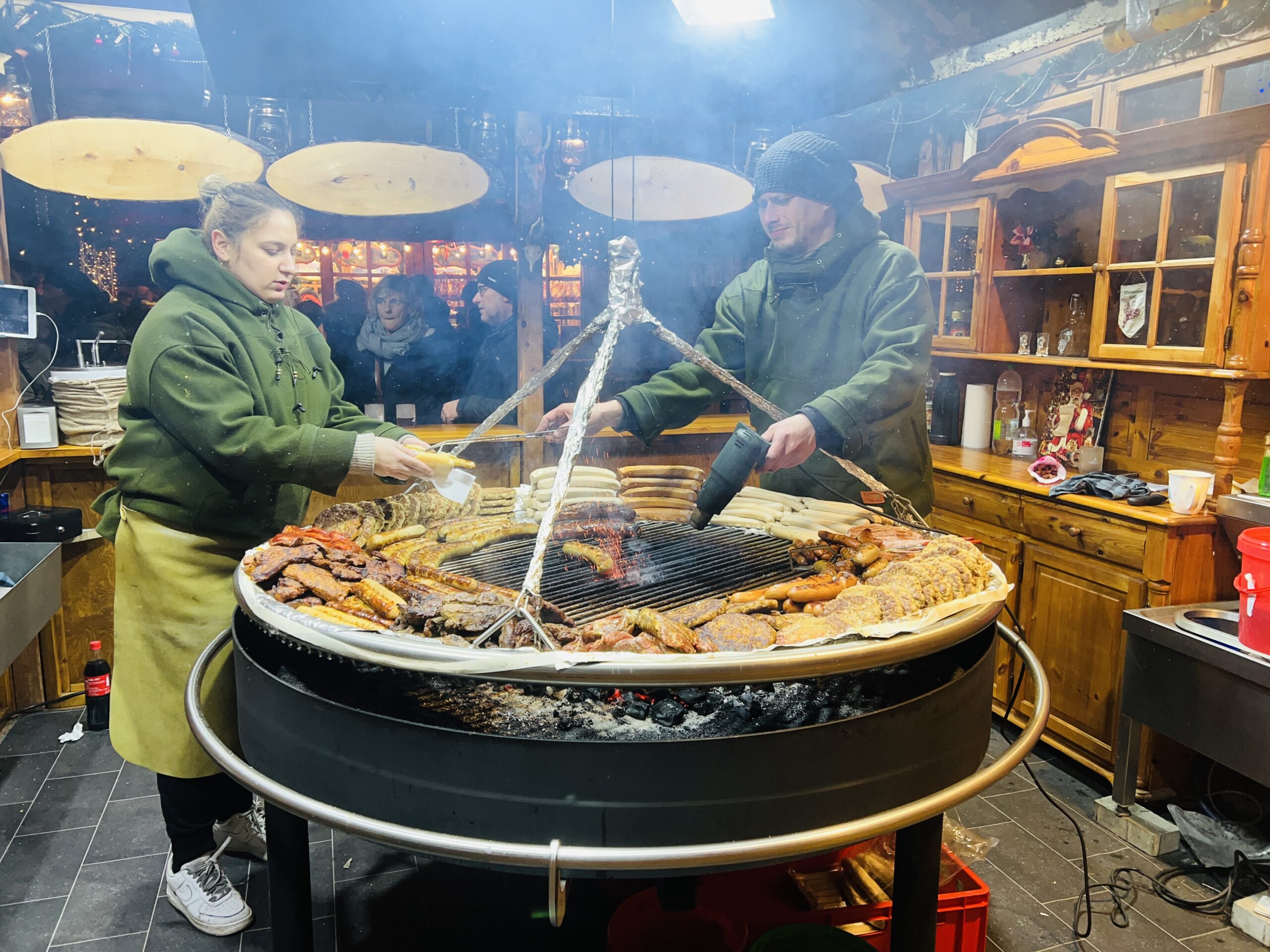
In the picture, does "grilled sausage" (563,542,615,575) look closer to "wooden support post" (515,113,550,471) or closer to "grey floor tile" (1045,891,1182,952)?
"wooden support post" (515,113,550,471)

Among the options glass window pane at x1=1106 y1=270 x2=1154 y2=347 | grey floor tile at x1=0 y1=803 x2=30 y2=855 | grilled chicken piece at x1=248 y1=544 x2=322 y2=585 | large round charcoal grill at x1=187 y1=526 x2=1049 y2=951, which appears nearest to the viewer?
large round charcoal grill at x1=187 y1=526 x2=1049 y2=951

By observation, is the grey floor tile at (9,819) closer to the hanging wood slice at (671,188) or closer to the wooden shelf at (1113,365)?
the hanging wood slice at (671,188)

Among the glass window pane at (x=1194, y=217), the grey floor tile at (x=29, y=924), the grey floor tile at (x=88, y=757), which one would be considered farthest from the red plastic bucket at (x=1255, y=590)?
the grey floor tile at (x=88, y=757)

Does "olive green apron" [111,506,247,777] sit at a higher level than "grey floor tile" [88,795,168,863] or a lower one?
higher

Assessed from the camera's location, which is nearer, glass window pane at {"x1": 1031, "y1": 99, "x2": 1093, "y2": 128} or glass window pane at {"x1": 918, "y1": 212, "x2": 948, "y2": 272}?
glass window pane at {"x1": 1031, "y1": 99, "x2": 1093, "y2": 128}

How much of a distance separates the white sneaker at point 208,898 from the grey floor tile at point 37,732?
1418mm

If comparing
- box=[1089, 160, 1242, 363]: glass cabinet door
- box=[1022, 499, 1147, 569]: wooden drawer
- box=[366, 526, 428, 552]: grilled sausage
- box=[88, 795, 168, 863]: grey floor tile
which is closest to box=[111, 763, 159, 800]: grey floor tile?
box=[88, 795, 168, 863]: grey floor tile

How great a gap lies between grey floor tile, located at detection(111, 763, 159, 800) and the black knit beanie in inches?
119

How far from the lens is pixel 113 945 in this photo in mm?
2373

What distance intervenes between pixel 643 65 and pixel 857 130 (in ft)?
6.20

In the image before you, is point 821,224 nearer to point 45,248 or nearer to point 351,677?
point 351,677

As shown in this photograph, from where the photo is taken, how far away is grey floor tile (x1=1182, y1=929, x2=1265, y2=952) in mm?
2389

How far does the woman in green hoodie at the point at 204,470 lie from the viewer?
2197 millimetres

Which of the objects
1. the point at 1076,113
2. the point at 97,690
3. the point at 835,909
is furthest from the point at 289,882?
the point at 1076,113
